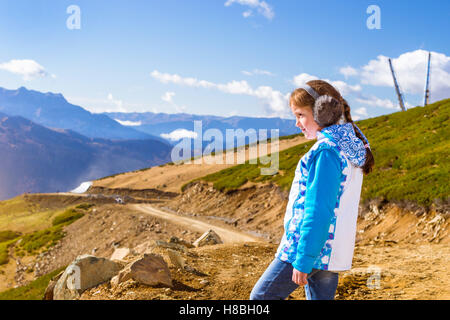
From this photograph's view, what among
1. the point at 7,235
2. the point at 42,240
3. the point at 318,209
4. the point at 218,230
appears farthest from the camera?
the point at 7,235

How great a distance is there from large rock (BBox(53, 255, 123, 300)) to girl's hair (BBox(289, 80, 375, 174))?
771 centimetres

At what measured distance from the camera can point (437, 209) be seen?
17094 millimetres

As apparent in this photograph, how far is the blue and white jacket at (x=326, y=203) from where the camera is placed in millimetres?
3252

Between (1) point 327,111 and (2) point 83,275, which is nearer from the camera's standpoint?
(1) point 327,111

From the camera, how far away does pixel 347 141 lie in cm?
350

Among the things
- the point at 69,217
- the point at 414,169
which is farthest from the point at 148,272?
the point at 69,217

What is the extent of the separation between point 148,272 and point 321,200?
20.9ft

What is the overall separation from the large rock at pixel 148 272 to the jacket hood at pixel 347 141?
6.37 m

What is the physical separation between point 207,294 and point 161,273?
1256 mm

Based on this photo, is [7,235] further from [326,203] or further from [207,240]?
[326,203]

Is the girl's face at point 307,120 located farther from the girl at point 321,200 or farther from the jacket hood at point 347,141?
the jacket hood at point 347,141

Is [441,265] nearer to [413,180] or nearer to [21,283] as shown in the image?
[413,180]

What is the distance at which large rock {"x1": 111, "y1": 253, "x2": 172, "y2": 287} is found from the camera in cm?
844
